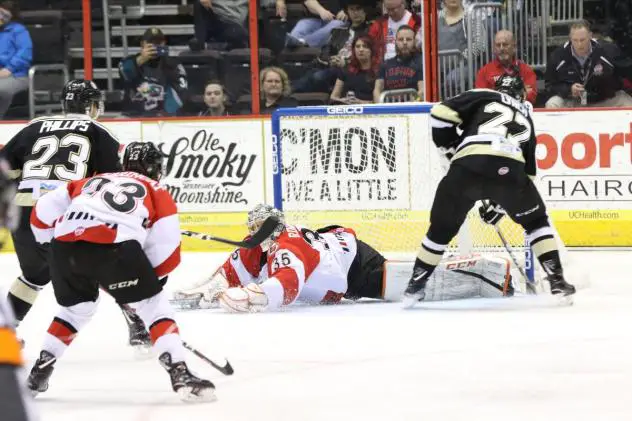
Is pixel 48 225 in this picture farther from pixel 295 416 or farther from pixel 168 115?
pixel 168 115

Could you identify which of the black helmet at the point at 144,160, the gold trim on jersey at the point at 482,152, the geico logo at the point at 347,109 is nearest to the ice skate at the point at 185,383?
the black helmet at the point at 144,160

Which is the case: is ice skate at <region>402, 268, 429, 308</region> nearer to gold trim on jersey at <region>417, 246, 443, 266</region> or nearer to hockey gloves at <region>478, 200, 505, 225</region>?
gold trim on jersey at <region>417, 246, 443, 266</region>

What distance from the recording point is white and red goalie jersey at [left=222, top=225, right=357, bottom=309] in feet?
20.5

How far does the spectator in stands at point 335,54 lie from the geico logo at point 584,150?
1698mm

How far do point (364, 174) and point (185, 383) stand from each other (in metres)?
4.10

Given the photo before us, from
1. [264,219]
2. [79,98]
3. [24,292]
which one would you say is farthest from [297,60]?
[24,292]

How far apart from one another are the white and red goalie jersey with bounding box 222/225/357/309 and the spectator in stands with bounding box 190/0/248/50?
356cm

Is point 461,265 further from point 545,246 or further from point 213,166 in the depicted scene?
point 213,166

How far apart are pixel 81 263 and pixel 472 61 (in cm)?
541

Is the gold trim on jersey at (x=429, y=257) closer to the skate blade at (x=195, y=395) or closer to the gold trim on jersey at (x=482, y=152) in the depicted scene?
the gold trim on jersey at (x=482, y=152)

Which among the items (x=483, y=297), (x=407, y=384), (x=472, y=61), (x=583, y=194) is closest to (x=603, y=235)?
(x=583, y=194)

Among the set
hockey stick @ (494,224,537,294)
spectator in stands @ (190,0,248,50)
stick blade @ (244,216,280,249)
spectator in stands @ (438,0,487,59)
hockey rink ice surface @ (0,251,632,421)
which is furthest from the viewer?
spectator in stands @ (190,0,248,50)

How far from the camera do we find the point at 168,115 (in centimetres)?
986

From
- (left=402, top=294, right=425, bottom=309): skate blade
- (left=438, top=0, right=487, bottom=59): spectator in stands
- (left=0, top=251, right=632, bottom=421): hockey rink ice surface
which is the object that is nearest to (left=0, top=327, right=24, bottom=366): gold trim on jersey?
(left=0, top=251, right=632, bottom=421): hockey rink ice surface
